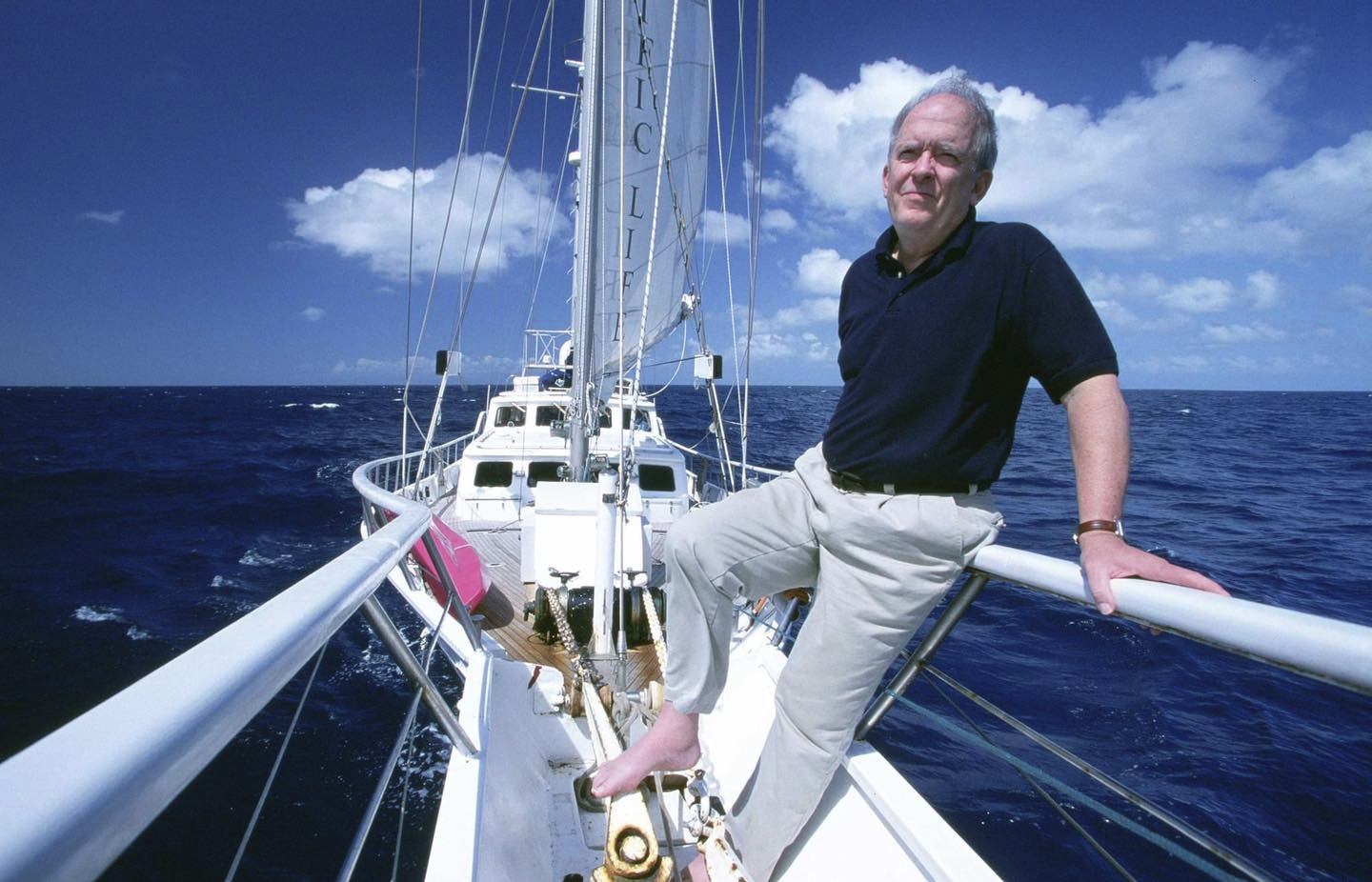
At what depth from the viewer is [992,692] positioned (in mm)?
6332

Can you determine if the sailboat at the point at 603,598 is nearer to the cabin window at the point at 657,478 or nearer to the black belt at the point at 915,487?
the cabin window at the point at 657,478

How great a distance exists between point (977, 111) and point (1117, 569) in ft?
3.89

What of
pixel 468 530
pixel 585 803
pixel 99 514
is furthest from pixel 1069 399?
pixel 99 514

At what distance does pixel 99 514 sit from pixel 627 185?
53.2 feet

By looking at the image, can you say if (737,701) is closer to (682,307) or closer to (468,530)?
(468,530)

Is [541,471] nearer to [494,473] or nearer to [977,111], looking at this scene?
[494,473]

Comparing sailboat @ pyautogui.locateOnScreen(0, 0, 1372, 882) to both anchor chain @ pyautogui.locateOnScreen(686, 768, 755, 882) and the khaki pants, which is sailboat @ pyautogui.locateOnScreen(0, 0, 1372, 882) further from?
the khaki pants

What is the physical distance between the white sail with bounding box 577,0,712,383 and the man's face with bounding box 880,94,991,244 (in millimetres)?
3578

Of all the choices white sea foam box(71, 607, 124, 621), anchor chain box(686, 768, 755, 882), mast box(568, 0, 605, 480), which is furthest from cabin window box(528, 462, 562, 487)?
anchor chain box(686, 768, 755, 882)

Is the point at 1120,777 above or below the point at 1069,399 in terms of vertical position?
below

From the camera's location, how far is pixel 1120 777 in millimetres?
4875

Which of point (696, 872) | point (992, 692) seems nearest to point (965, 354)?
point (696, 872)

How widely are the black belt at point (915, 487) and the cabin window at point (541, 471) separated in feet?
27.2

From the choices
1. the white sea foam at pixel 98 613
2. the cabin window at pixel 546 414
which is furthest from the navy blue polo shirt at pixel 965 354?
the white sea foam at pixel 98 613
